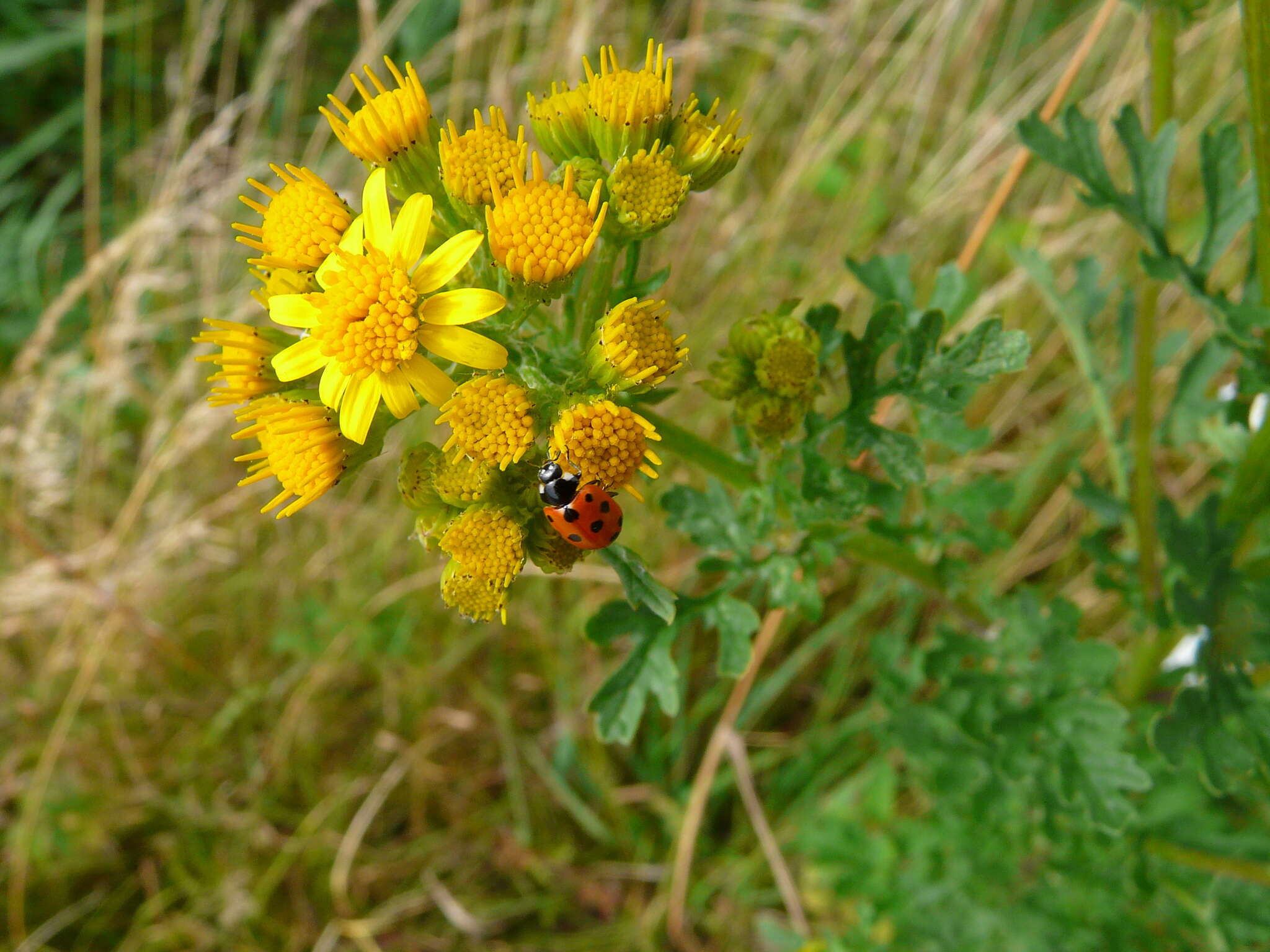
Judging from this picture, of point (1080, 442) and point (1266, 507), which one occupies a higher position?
point (1266, 507)

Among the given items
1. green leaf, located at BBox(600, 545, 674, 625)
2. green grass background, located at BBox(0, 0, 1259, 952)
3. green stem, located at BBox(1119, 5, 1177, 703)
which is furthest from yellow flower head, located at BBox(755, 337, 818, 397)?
green grass background, located at BBox(0, 0, 1259, 952)

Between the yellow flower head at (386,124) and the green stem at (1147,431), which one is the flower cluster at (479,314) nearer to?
the yellow flower head at (386,124)

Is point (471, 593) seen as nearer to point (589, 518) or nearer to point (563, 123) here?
point (589, 518)

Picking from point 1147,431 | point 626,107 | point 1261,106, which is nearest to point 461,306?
point 626,107

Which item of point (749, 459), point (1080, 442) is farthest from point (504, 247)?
point (1080, 442)

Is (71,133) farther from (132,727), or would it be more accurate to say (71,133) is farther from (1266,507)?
(1266,507)

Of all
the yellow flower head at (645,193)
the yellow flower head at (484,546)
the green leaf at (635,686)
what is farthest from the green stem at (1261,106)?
the yellow flower head at (484,546)

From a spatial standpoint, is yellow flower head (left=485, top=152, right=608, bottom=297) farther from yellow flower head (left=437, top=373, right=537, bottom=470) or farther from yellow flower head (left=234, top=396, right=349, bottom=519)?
yellow flower head (left=234, top=396, right=349, bottom=519)
